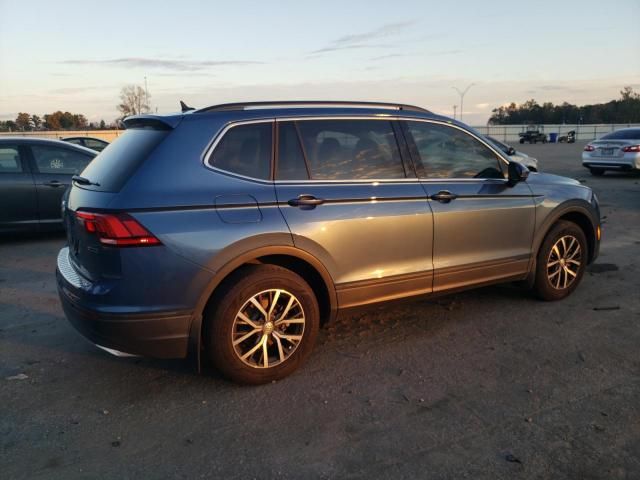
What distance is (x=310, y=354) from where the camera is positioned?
413 centimetres

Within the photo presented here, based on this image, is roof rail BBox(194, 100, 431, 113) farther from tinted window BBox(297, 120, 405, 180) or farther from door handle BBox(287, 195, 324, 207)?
door handle BBox(287, 195, 324, 207)

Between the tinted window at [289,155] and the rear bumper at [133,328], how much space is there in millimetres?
1164

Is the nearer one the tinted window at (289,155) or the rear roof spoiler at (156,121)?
the rear roof spoiler at (156,121)

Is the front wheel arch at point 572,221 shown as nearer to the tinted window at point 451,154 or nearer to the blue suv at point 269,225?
the blue suv at point 269,225

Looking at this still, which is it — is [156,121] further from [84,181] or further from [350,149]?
[350,149]

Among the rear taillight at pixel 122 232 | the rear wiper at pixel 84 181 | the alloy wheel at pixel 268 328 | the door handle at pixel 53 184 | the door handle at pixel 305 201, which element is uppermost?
the rear wiper at pixel 84 181

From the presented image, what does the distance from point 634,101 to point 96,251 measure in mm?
119551

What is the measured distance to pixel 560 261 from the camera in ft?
17.3

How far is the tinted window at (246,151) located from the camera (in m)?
3.58

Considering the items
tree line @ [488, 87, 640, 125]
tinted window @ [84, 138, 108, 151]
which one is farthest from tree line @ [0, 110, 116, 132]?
tree line @ [488, 87, 640, 125]

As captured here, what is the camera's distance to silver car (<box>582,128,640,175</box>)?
1627cm

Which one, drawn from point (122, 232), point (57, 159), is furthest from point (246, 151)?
point (57, 159)

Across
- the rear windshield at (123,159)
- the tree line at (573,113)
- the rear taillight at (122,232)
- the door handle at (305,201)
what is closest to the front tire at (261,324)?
the door handle at (305,201)

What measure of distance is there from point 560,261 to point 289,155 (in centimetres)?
303
